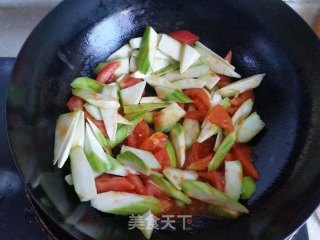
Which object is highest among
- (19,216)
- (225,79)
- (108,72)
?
(225,79)

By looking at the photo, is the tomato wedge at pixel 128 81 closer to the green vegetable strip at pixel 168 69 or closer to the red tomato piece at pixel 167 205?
the green vegetable strip at pixel 168 69

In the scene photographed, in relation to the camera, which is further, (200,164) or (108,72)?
(108,72)

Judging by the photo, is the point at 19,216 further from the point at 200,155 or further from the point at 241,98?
the point at 241,98

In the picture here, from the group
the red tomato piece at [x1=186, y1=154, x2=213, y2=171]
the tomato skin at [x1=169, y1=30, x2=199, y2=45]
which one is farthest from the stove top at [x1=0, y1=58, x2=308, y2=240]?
the tomato skin at [x1=169, y1=30, x2=199, y2=45]

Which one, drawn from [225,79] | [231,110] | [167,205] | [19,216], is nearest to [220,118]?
[231,110]

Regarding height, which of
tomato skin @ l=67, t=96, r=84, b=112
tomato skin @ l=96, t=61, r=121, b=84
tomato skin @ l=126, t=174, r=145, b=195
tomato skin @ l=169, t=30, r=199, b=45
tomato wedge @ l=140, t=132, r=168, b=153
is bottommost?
tomato skin @ l=126, t=174, r=145, b=195

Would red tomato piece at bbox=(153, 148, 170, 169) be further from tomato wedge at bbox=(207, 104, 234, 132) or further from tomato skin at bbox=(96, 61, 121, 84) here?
tomato skin at bbox=(96, 61, 121, 84)

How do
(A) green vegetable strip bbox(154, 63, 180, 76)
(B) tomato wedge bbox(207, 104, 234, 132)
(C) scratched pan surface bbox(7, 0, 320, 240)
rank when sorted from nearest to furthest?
(C) scratched pan surface bbox(7, 0, 320, 240), (B) tomato wedge bbox(207, 104, 234, 132), (A) green vegetable strip bbox(154, 63, 180, 76)
